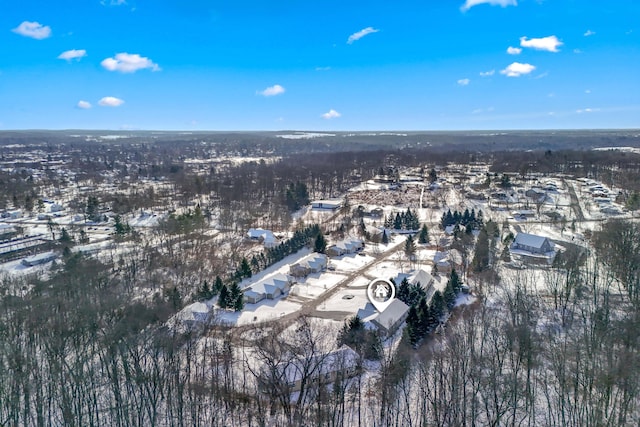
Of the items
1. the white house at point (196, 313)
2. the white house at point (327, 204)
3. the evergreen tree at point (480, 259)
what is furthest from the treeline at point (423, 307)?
the white house at point (327, 204)

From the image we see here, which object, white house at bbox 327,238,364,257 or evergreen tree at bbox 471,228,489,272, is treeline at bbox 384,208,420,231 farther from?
evergreen tree at bbox 471,228,489,272

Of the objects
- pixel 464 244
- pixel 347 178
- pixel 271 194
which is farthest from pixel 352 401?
pixel 347 178

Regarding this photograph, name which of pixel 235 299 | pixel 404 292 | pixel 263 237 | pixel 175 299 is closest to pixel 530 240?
pixel 404 292

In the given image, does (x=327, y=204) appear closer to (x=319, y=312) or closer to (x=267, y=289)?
(x=267, y=289)

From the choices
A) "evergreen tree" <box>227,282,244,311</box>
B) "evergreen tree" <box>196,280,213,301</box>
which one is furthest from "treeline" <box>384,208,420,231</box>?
"evergreen tree" <box>196,280,213,301</box>

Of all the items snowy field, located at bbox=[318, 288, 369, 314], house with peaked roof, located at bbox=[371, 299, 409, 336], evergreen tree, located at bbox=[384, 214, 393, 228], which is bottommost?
snowy field, located at bbox=[318, 288, 369, 314]

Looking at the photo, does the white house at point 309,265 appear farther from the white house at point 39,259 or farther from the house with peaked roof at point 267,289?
the white house at point 39,259

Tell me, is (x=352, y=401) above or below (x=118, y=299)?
below

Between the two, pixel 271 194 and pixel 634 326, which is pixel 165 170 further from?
pixel 634 326

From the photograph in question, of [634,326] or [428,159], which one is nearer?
[634,326]
